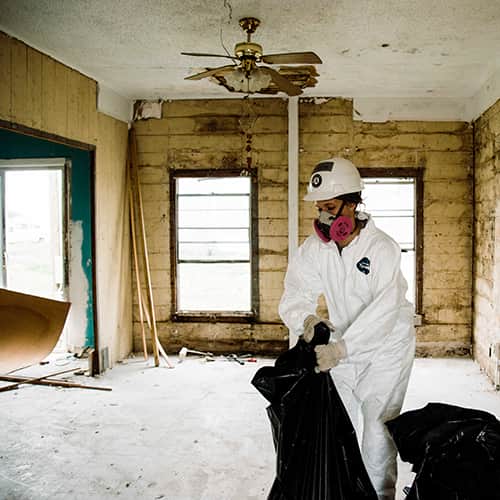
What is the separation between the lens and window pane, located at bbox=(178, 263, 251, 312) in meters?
5.56

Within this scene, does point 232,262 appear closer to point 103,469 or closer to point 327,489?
point 103,469

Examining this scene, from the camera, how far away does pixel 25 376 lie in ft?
15.6

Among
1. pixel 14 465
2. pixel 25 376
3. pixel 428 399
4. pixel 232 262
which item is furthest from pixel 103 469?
pixel 232 262

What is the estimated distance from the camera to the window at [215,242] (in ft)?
18.1

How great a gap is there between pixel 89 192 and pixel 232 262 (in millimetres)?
1546

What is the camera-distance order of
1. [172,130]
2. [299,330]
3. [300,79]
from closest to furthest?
[299,330] < [300,79] < [172,130]

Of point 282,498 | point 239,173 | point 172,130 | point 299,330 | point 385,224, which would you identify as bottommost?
point 282,498

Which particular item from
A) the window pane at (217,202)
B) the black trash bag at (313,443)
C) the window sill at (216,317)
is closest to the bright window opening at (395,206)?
the window pane at (217,202)

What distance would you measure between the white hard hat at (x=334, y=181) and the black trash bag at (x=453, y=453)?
111 cm

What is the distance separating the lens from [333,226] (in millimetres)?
2512

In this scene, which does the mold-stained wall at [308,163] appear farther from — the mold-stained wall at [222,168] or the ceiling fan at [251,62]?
the ceiling fan at [251,62]

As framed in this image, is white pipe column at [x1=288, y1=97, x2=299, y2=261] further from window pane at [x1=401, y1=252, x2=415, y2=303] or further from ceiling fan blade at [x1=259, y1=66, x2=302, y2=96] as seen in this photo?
ceiling fan blade at [x1=259, y1=66, x2=302, y2=96]

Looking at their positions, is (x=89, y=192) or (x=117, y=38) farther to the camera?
(x=89, y=192)

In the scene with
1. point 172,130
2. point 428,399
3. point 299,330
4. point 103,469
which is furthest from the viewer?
point 172,130
